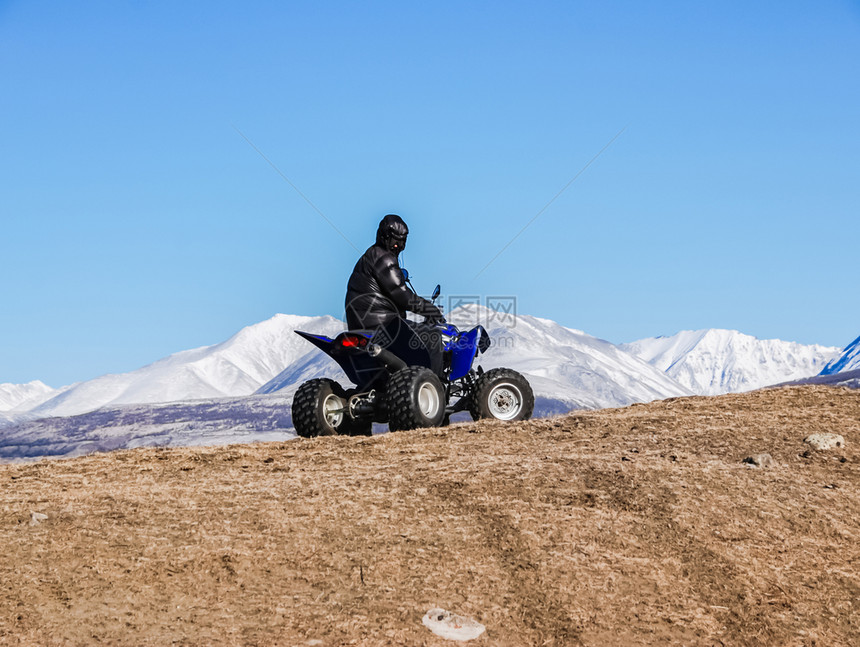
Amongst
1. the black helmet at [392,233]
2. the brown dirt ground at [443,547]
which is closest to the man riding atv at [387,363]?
the black helmet at [392,233]

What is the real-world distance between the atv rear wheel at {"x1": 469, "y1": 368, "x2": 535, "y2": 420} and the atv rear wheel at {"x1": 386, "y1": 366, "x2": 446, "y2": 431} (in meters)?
1.12

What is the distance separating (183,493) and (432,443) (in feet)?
12.3

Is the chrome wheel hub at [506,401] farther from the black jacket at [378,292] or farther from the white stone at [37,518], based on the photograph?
the white stone at [37,518]

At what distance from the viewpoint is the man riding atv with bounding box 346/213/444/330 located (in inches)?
583

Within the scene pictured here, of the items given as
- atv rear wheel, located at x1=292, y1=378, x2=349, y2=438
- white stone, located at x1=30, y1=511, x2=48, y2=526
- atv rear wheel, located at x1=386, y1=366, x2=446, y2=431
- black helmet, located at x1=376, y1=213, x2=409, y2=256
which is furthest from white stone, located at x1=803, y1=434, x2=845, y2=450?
white stone, located at x1=30, y1=511, x2=48, y2=526

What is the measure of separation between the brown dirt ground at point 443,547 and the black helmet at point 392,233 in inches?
156

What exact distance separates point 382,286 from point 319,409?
81.7 inches

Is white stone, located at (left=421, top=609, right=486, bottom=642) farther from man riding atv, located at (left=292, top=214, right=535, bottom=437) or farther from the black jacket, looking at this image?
the black jacket

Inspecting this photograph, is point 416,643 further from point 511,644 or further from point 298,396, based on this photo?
point 298,396

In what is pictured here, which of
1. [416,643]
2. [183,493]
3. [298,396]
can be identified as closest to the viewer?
[416,643]

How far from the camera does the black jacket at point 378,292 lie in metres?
14.8

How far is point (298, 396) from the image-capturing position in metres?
15.1

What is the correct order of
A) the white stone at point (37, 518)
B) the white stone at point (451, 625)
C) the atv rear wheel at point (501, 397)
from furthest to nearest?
the atv rear wheel at point (501, 397) → the white stone at point (37, 518) → the white stone at point (451, 625)

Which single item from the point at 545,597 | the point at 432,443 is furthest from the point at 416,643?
the point at 432,443
